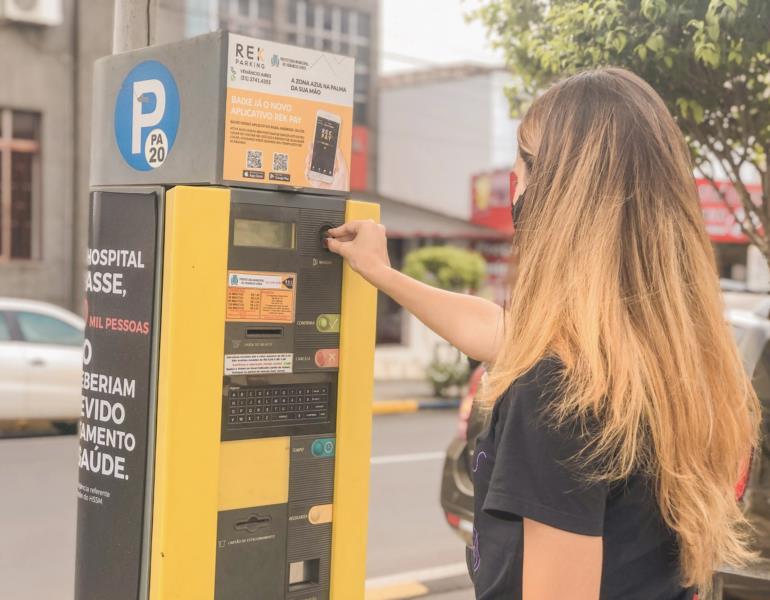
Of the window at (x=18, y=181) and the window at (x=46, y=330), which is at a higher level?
the window at (x=18, y=181)

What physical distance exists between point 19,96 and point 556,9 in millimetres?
13636

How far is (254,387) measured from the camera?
2.69m

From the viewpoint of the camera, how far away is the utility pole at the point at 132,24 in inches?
130

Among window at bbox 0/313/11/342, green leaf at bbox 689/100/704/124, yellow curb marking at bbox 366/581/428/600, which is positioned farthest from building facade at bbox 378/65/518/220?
green leaf at bbox 689/100/704/124

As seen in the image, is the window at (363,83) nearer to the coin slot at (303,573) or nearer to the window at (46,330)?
the window at (46,330)

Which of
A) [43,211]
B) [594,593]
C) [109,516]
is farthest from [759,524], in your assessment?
[43,211]

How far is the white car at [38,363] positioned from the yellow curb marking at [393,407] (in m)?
4.47

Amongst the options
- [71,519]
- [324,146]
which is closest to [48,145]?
[71,519]

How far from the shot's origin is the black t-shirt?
1381 mm

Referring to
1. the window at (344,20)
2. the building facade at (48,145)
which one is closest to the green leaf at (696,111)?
the building facade at (48,145)

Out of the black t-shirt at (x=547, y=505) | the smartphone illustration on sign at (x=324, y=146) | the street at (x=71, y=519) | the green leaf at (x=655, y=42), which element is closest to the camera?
the black t-shirt at (x=547, y=505)

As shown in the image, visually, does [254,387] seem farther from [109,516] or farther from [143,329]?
[109,516]

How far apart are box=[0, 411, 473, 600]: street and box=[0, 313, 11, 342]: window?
1.00 metres

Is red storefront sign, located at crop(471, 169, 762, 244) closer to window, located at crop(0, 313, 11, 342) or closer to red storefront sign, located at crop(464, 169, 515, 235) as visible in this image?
red storefront sign, located at crop(464, 169, 515, 235)
